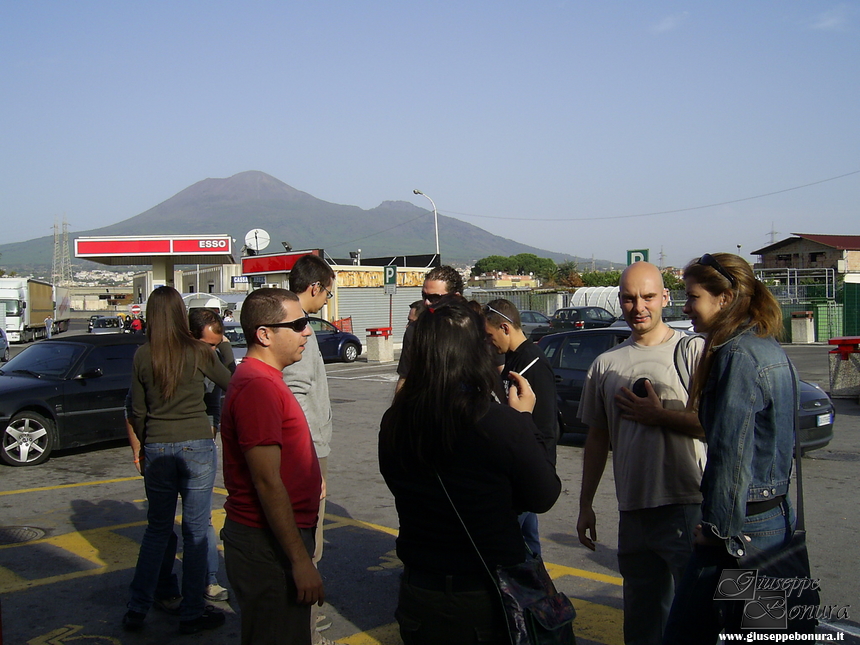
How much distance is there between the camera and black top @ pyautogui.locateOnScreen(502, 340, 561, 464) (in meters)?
4.03

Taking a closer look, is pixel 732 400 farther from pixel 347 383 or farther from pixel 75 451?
pixel 347 383

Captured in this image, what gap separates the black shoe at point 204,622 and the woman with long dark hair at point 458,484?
244cm

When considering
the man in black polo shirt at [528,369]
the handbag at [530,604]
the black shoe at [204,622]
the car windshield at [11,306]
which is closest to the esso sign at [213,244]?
the car windshield at [11,306]

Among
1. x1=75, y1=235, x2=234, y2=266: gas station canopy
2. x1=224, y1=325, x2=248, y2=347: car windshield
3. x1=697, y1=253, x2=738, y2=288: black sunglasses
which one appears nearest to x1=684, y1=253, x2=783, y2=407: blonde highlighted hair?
x1=697, y1=253, x2=738, y2=288: black sunglasses

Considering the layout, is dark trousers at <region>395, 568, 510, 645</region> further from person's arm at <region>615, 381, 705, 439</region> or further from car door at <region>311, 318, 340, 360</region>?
car door at <region>311, 318, 340, 360</region>

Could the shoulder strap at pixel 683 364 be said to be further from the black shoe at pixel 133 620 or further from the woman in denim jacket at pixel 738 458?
the black shoe at pixel 133 620

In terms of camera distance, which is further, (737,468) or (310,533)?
(310,533)

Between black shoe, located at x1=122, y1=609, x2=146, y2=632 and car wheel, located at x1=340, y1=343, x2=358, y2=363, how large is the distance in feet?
68.1

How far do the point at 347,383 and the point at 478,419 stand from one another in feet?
54.7

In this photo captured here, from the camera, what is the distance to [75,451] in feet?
33.8

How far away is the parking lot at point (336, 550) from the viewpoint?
4.41 meters

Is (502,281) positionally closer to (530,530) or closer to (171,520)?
(530,530)

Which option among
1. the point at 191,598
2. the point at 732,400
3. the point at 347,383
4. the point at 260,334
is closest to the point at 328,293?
the point at 260,334

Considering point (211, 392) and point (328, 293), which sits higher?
point (328, 293)
